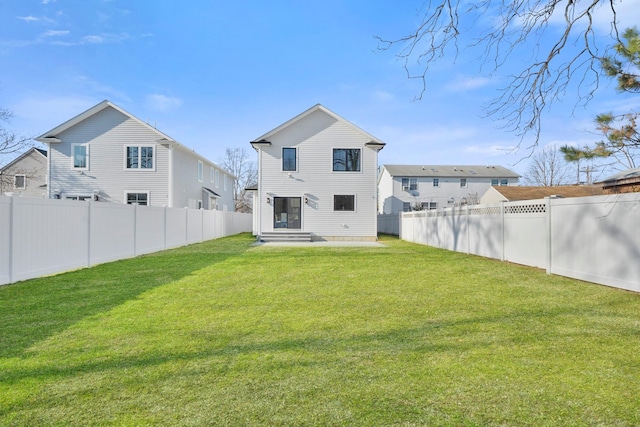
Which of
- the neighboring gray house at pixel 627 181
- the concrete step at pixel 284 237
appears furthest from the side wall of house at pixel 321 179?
the neighboring gray house at pixel 627 181

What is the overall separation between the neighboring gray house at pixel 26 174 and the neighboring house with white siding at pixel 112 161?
15101 mm

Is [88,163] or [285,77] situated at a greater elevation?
[285,77]

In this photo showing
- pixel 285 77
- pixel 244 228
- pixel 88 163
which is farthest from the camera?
pixel 244 228

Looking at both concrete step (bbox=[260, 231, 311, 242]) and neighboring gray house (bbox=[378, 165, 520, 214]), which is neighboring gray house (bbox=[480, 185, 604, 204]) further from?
concrete step (bbox=[260, 231, 311, 242])

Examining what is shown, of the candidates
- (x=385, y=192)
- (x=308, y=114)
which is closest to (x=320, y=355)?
(x=308, y=114)

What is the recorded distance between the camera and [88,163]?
60.8 ft

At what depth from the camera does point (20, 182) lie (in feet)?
102

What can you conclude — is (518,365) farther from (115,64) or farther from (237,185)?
(237,185)

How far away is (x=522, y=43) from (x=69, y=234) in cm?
906

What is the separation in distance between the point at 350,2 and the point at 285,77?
10851mm

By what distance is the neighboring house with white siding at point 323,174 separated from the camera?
18766mm

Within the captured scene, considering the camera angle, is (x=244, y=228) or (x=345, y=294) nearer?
(x=345, y=294)

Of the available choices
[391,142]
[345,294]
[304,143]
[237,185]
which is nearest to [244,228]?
[304,143]

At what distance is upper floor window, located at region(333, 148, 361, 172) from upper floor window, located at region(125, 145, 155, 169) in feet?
31.8
